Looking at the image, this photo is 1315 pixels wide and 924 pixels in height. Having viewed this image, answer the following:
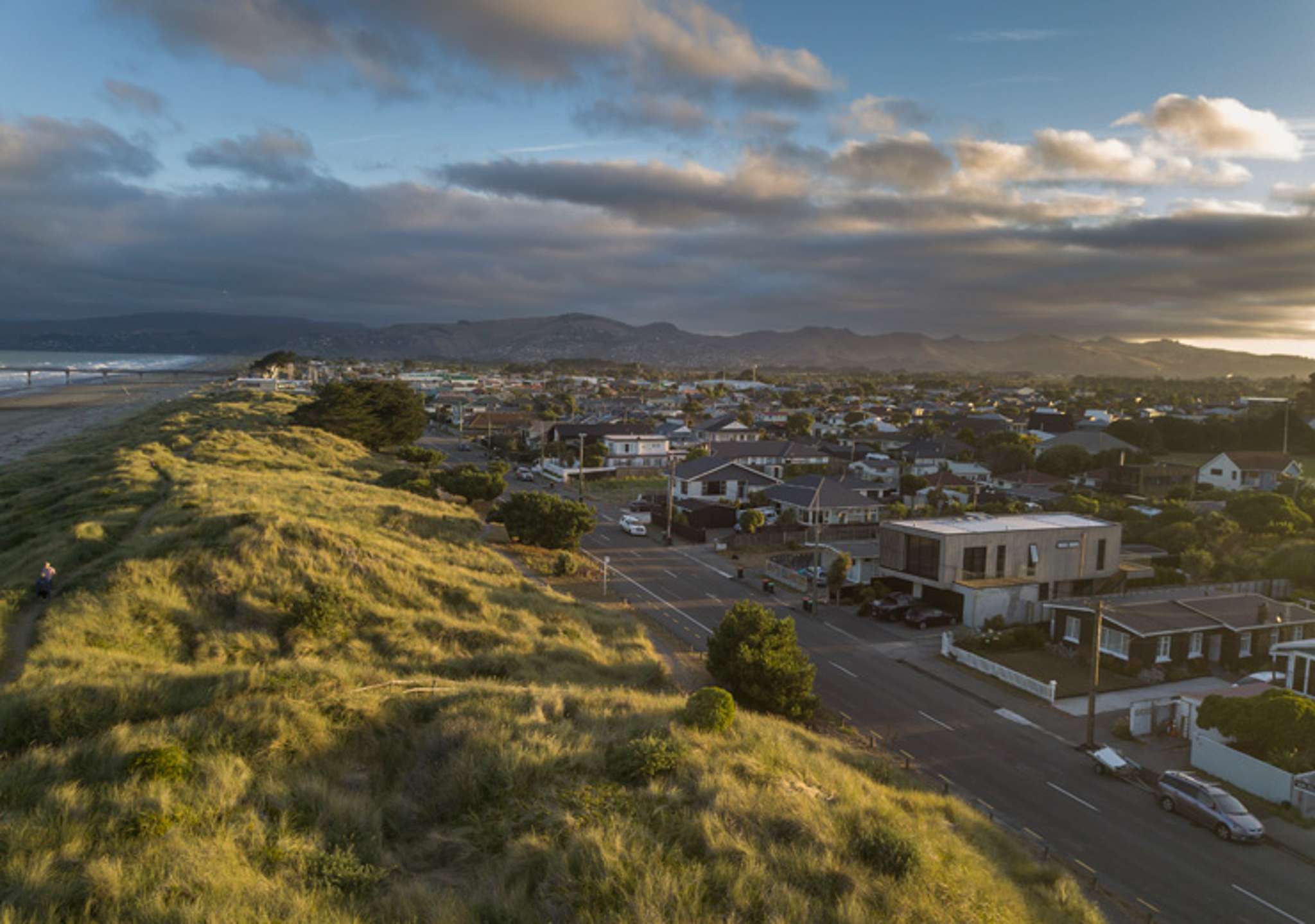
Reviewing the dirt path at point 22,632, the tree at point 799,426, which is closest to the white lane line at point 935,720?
the dirt path at point 22,632

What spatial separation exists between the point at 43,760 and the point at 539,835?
288 inches

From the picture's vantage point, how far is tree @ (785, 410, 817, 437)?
11775cm

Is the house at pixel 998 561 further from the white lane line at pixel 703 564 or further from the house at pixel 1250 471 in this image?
the house at pixel 1250 471

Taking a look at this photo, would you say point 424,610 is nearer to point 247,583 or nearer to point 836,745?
point 247,583

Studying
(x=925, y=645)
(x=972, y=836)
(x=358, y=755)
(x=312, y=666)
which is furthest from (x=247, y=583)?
(x=925, y=645)

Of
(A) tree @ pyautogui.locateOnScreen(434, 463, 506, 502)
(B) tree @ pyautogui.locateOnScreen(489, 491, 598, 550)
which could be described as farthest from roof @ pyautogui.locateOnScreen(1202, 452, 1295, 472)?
(A) tree @ pyautogui.locateOnScreen(434, 463, 506, 502)

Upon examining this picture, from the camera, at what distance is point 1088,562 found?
42.2 metres

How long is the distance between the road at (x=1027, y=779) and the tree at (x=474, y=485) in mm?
20407

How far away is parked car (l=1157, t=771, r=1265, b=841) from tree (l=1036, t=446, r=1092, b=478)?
65179 millimetres

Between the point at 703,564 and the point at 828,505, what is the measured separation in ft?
46.6

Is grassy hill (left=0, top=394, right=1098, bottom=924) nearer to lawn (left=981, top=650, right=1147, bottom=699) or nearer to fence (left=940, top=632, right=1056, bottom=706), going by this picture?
fence (left=940, top=632, right=1056, bottom=706)

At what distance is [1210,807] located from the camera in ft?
67.6

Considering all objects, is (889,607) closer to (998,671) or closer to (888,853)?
(998,671)

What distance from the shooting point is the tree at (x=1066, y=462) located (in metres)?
80.8
